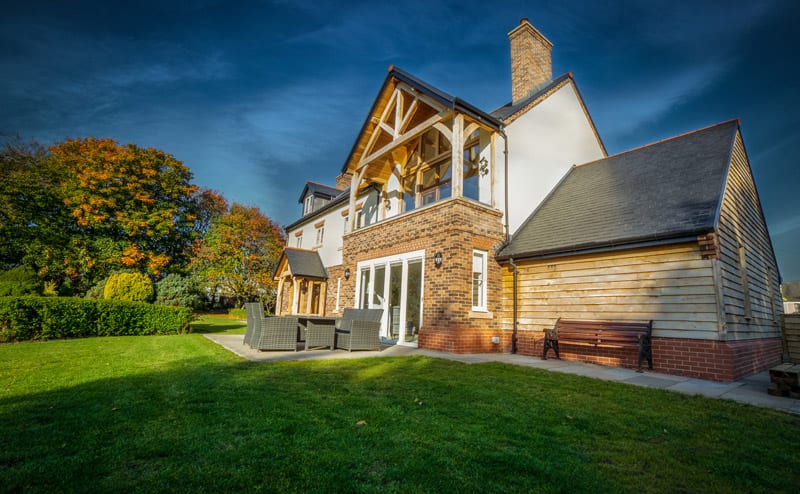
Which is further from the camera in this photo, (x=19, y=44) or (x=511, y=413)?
(x=19, y=44)

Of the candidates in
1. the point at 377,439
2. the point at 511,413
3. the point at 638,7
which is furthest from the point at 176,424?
the point at 638,7

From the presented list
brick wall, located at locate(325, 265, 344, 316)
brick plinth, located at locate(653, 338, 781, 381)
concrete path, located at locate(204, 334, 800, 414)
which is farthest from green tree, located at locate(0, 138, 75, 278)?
brick plinth, located at locate(653, 338, 781, 381)

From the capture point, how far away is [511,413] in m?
3.76

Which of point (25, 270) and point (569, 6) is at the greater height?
point (569, 6)

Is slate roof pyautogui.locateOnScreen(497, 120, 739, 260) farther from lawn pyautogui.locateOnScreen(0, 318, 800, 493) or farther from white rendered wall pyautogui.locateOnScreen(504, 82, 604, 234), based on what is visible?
lawn pyautogui.locateOnScreen(0, 318, 800, 493)

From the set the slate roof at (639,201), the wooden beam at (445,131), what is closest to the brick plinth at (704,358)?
the slate roof at (639,201)

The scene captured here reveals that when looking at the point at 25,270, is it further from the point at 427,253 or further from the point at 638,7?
the point at 638,7

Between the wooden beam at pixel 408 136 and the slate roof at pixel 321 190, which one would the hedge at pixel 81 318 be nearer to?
the wooden beam at pixel 408 136

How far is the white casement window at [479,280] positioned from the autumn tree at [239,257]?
70.2ft

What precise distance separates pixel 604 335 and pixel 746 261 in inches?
181

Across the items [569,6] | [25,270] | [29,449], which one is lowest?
[29,449]

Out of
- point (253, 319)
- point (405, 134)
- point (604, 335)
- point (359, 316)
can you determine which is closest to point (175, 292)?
point (253, 319)

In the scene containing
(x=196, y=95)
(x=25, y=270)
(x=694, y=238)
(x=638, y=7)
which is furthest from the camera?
(x=196, y=95)

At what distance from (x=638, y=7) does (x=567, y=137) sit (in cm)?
429
